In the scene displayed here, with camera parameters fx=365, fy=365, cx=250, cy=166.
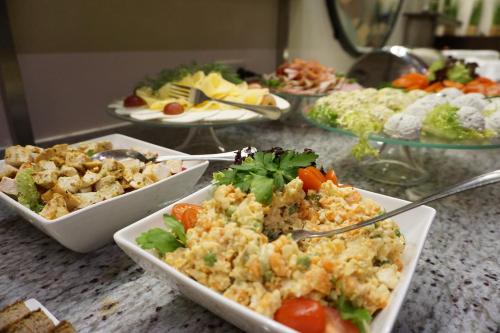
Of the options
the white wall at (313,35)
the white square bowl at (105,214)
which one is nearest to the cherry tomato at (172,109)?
the white square bowl at (105,214)

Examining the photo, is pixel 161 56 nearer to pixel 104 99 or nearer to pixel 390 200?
pixel 104 99

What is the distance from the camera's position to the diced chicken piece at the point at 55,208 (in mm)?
607

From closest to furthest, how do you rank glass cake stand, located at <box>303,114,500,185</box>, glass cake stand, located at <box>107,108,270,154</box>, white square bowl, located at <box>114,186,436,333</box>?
white square bowl, located at <box>114,186,436,333</box> → glass cake stand, located at <box>303,114,500,185</box> → glass cake stand, located at <box>107,108,270,154</box>

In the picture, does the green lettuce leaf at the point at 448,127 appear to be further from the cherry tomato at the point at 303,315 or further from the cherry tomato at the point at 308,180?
the cherry tomato at the point at 303,315

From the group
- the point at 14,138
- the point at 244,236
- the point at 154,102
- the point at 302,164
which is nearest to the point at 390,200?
the point at 302,164

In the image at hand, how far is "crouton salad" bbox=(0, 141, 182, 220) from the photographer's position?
2.15 feet

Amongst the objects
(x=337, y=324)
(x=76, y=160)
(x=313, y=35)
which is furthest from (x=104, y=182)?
(x=313, y=35)

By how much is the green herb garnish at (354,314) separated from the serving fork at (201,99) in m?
0.72

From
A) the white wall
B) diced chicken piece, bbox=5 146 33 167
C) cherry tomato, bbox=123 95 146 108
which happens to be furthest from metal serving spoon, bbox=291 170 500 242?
the white wall

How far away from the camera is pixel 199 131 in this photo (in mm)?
1471

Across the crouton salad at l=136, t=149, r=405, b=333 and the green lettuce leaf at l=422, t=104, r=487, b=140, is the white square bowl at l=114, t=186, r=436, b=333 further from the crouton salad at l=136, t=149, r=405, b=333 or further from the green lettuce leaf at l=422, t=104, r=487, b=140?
the green lettuce leaf at l=422, t=104, r=487, b=140

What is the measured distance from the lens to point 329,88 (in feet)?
5.28

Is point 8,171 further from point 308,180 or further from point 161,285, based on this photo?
point 308,180

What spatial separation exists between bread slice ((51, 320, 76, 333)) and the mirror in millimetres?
2769
